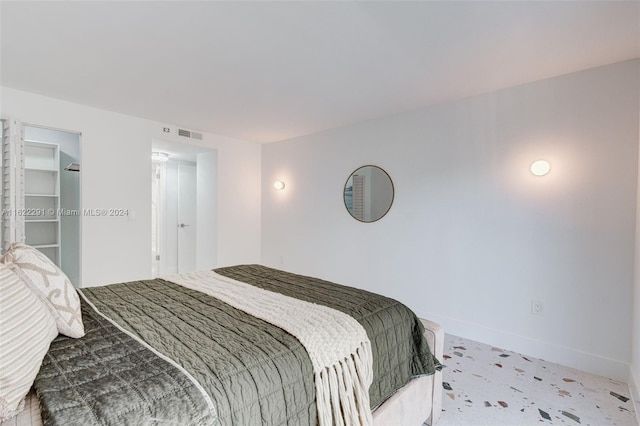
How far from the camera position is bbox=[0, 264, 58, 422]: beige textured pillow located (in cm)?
76

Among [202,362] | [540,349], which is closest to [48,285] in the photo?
[202,362]

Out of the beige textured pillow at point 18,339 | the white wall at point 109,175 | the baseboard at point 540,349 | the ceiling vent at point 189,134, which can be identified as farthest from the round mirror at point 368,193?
the beige textured pillow at point 18,339

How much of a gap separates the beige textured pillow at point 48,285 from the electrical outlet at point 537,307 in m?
3.12

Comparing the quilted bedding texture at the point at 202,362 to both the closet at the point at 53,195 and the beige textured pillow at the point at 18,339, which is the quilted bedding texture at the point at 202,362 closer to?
the beige textured pillow at the point at 18,339

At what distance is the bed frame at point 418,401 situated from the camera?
1388 millimetres

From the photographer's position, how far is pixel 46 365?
958 millimetres

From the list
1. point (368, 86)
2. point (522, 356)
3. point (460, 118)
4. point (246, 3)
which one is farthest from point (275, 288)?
point (460, 118)

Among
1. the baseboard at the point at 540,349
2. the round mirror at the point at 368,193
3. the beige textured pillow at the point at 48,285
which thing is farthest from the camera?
the round mirror at the point at 368,193

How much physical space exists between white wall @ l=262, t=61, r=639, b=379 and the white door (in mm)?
2820

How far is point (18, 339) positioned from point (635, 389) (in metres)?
3.29

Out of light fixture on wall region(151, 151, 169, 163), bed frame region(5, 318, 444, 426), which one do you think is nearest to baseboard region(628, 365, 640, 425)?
bed frame region(5, 318, 444, 426)

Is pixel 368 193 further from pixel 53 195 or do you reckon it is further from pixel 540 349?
pixel 53 195

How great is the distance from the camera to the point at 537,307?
255 cm

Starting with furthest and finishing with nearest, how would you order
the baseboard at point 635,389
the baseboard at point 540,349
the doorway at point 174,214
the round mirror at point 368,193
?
1. the doorway at point 174,214
2. the round mirror at point 368,193
3. the baseboard at point 540,349
4. the baseboard at point 635,389
